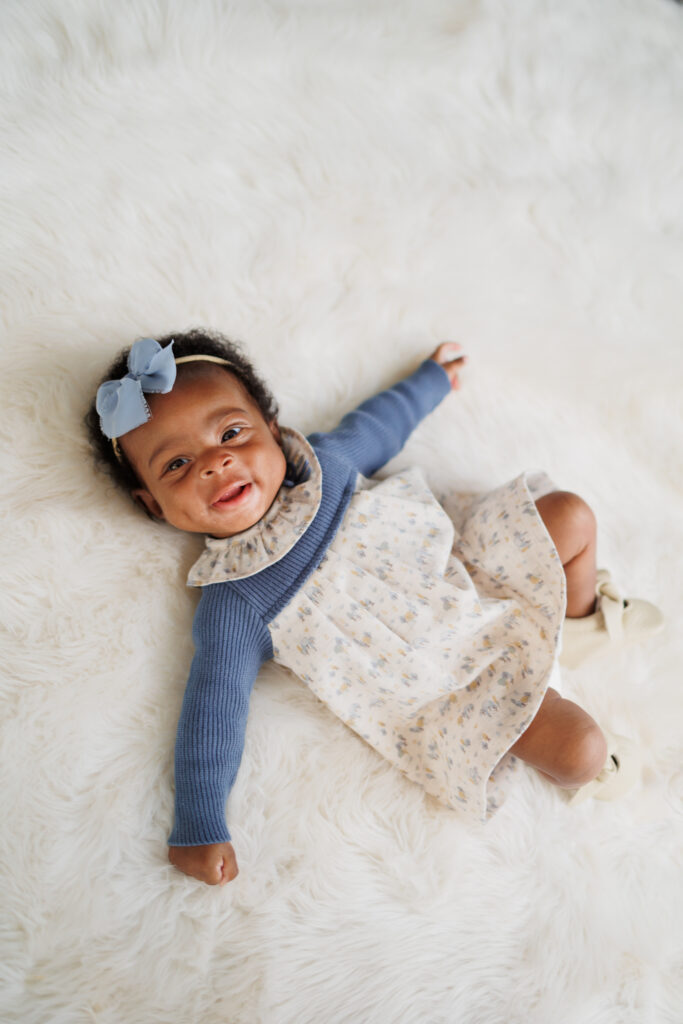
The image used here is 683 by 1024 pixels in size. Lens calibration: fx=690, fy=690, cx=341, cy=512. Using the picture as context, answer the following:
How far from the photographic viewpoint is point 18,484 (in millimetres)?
956

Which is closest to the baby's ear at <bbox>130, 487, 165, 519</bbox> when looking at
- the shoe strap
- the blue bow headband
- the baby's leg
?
the blue bow headband

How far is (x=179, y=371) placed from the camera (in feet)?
3.19

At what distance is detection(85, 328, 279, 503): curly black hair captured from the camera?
1012 mm

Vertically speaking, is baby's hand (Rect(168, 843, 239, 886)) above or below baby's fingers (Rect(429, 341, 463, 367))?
below

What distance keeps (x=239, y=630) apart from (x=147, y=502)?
0.24 m

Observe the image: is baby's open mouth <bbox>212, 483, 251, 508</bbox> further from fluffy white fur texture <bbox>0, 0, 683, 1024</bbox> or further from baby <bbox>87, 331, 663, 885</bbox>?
fluffy white fur texture <bbox>0, 0, 683, 1024</bbox>

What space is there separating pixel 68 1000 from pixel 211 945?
17cm

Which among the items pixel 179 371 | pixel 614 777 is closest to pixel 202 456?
pixel 179 371

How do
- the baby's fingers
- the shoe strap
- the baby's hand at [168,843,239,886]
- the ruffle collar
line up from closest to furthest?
the baby's hand at [168,843,239,886] → the ruffle collar → the shoe strap → the baby's fingers

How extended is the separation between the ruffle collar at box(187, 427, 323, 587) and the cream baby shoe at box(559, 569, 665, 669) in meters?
Result: 0.46

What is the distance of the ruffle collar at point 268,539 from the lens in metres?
0.98

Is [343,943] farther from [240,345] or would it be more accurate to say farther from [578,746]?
[240,345]

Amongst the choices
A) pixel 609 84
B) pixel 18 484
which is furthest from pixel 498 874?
pixel 609 84

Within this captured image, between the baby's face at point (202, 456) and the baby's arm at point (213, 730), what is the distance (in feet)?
0.39
